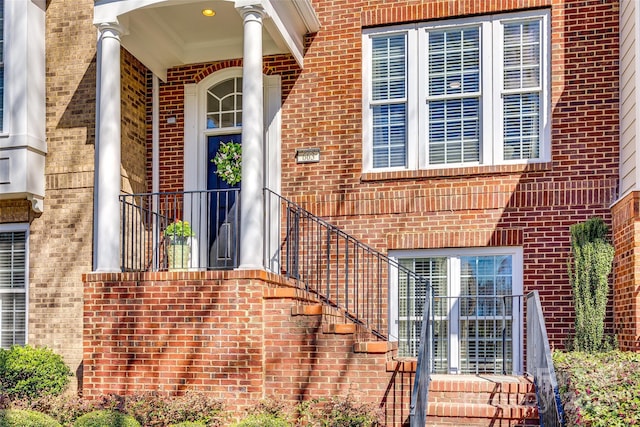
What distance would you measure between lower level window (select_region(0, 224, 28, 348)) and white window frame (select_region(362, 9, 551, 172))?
4.78 meters

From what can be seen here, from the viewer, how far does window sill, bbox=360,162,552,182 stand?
331 inches

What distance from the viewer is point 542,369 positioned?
19.8 feet

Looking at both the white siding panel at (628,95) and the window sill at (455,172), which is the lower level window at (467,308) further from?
the white siding panel at (628,95)

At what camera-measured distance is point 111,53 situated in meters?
8.17

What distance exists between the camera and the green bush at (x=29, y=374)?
8117 millimetres

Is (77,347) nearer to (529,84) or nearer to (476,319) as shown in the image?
(476,319)

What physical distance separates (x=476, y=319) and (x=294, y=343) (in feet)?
8.44

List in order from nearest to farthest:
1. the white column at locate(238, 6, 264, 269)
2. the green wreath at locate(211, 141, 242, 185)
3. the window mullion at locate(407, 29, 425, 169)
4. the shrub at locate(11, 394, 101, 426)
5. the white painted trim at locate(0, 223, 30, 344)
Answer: the shrub at locate(11, 394, 101, 426) < the white column at locate(238, 6, 264, 269) < the window mullion at locate(407, 29, 425, 169) < the white painted trim at locate(0, 223, 30, 344) < the green wreath at locate(211, 141, 242, 185)

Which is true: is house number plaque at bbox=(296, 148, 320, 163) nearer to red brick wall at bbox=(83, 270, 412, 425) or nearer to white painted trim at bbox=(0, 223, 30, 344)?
red brick wall at bbox=(83, 270, 412, 425)

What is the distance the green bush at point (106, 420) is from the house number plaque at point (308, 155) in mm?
3954

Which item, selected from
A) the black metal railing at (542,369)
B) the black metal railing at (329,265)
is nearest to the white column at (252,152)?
the black metal railing at (329,265)

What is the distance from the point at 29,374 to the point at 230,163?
3645 mm

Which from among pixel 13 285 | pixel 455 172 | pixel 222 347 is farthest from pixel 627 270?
pixel 13 285

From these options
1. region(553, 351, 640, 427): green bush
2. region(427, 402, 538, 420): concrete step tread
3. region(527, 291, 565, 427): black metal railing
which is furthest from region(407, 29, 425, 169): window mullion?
region(553, 351, 640, 427): green bush
